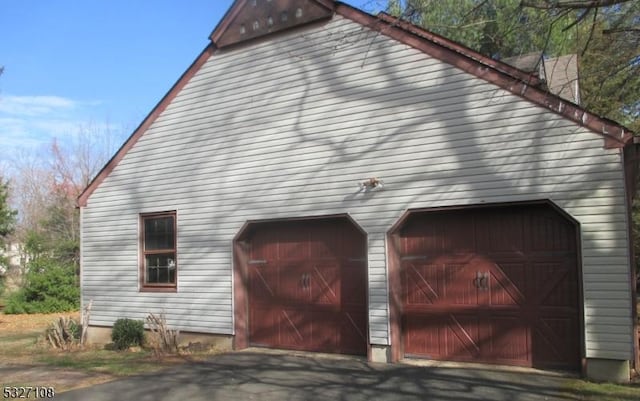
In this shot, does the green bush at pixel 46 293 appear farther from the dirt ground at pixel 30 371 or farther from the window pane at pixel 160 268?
the window pane at pixel 160 268

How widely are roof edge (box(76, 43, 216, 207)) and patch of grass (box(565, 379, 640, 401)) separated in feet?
30.8

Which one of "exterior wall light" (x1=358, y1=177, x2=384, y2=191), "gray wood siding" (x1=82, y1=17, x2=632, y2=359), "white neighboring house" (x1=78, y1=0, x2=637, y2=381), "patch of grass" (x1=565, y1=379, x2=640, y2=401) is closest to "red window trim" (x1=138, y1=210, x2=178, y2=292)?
"white neighboring house" (x1=78, y1=0, x2=637, y2=381)

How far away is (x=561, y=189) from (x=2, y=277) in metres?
23.6

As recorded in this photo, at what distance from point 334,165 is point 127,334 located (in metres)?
5.93

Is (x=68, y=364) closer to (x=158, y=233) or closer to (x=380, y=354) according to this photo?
(x=158, y=233)

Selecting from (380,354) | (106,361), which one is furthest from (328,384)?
(106,361)

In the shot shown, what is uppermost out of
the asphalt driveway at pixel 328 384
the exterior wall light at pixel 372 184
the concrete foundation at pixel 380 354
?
the exterior wall light at pixel 372 184

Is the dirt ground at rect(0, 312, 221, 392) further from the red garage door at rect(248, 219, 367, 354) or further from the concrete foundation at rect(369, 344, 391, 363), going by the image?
the concrete foundation at rect(369, 344, 391, 363)

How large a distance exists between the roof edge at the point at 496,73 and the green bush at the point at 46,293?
17.1 metres

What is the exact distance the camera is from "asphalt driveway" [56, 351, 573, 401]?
778cm

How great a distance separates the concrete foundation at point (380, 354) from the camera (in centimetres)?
989

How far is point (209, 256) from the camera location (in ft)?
40.2

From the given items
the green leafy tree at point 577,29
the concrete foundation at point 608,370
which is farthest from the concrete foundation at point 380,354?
the green leafy tree at point 577,29

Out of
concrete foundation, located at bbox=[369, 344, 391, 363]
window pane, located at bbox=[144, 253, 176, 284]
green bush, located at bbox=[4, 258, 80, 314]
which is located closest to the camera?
concrete foundation, located at bbox=[369, 344, 391, 363]
